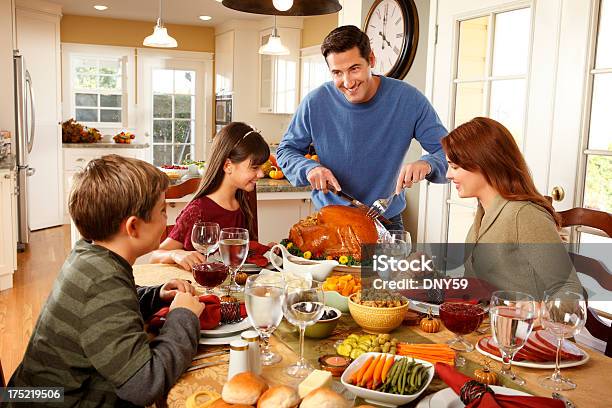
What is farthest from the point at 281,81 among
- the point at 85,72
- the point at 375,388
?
the point at 375,388

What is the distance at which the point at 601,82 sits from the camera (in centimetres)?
243

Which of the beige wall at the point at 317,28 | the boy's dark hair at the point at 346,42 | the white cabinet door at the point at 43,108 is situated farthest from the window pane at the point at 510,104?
the white cabinet door at the point at 43,108

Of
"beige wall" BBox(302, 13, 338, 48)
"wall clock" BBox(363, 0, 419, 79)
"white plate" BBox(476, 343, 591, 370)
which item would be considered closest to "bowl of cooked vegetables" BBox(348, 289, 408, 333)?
"white plate" BBox(476, 343, 591, 370)

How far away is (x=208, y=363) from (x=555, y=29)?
7.31ft

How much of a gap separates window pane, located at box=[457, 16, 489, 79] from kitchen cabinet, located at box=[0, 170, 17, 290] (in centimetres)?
319

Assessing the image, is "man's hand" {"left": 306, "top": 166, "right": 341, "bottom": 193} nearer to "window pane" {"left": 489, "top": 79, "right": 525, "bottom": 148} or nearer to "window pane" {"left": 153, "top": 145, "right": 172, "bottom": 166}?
"window pane" {"left": 489, "top": 79, "right": 525, "bottom": 148}

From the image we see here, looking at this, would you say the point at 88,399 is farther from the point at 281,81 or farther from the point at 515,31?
the point at 281,81

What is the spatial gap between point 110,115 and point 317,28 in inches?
128

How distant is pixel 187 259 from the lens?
71.0 inches

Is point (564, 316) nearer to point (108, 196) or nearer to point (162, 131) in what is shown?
A: point (108, 196)

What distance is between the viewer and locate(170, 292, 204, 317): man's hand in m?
1.24

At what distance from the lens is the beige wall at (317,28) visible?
6.50 m

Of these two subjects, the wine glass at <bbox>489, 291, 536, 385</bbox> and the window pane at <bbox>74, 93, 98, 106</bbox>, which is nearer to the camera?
the wine glass at <bbox>489, 291, 536, 385</bbox>

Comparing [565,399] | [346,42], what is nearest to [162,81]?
[346,42]
